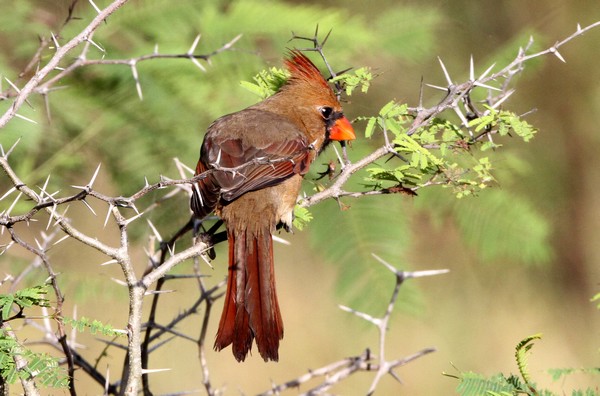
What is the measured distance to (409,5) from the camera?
471 centimetres

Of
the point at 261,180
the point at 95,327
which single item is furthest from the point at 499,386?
the point at 261,180

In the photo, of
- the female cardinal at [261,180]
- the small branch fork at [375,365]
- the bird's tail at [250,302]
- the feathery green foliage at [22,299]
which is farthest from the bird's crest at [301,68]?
the feathery green foliage at [22,299]

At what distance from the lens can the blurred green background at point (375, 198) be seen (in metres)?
3.98

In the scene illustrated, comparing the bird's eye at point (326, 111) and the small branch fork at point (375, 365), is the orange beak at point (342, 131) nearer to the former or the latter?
the bird's eye at point (326, 111)

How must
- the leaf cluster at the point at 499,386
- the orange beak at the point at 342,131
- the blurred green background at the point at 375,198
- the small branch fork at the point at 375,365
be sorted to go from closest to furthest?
the leaf cluster at the point at 499,386, the small branch fork at the point at 375,365, the orange beak at the point at 342,131, the blurred green background at the point at 375,198

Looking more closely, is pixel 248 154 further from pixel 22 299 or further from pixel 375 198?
pixel 22 299

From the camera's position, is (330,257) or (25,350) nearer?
(25,350)

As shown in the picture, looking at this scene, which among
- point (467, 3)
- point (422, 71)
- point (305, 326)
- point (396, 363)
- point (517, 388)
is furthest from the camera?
point (305, 326)

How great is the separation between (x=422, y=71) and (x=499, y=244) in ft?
3.65

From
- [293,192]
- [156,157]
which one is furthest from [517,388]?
[156,157]

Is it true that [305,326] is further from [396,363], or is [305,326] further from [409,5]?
[396,363]

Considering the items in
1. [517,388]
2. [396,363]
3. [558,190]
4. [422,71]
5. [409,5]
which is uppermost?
[409,5]

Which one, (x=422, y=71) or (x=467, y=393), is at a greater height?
(x=422, y=71)

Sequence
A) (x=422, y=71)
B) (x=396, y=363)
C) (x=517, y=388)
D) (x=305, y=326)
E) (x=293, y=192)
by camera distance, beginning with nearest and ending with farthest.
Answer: (x=517, y=388) → (x=396, y=363) → (x=293, y=192) → (x=422, y=71) → (x=305, y=326)
